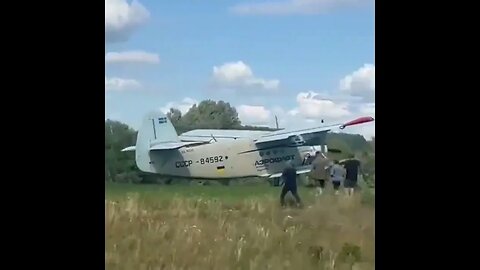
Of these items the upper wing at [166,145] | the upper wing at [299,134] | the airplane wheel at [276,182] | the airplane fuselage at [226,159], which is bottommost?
the airplane wheel at [276,182]

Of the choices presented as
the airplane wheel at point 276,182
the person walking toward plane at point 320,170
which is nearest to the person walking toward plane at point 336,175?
the person walking toward plane at point 320,170

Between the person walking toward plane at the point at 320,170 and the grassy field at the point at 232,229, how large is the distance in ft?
0.09

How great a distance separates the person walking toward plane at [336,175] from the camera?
138 centimetres

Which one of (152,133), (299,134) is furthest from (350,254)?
(152,133)

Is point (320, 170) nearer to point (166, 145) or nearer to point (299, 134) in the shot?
point (299, 134)

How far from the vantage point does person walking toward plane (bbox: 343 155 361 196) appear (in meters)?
1.36

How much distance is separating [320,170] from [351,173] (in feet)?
0.24

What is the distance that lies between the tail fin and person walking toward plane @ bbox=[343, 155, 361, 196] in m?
0.41

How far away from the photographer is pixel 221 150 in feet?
4.58

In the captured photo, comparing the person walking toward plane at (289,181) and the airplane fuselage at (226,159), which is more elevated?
the airplane fuselage at (226,159)

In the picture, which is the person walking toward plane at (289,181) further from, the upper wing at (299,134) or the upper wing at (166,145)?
the upper wing at (166,145)

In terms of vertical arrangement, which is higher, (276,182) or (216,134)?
(216,134)
